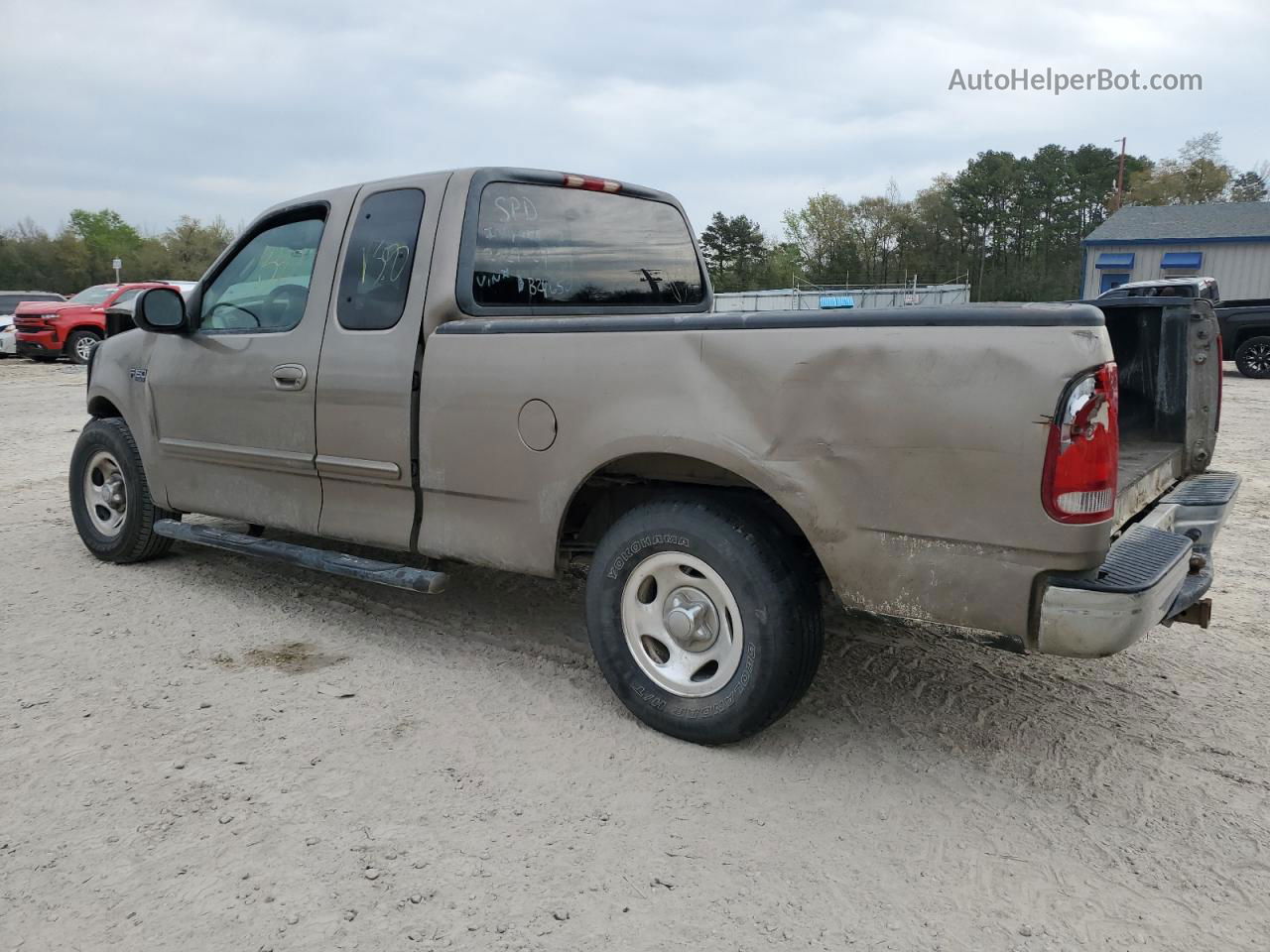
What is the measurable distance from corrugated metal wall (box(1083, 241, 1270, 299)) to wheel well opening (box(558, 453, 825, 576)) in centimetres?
3370

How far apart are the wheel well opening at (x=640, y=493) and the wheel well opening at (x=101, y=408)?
3226 mm

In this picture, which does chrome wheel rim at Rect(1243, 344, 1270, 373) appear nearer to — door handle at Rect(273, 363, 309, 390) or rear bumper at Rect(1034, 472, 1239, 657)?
rear bumper at Rect(1034, 472, 1239, 657)

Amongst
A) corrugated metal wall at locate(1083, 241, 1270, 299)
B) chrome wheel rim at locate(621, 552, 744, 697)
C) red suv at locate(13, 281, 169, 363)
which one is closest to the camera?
chrome wheel rim at locate(621, 552, 744, 697)

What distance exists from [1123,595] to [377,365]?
9.16 feet

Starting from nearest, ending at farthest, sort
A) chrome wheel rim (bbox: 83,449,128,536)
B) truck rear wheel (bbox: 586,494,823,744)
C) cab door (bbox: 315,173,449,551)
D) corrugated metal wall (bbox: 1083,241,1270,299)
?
truck rear wheel (bbox: 586,494,823,744)
cab door (bbox: 315,173,449,551)
chrome wheel rim (bbox: 83,449,128,536)
corrugated metal wall (bbox: 1083,241,1270,299)

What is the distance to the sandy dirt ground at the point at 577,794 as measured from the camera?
2.28 m

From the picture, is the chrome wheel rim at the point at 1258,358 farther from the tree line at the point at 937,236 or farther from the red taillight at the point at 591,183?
the tree line at the point at 937,236

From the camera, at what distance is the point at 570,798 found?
9.30 ft

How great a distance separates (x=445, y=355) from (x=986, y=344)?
2.00 meters

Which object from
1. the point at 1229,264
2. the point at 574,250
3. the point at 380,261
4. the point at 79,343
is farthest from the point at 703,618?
the point at 1229,264

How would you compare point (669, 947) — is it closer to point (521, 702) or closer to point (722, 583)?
point (722, 583)

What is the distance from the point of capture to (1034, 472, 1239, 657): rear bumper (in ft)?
8.08

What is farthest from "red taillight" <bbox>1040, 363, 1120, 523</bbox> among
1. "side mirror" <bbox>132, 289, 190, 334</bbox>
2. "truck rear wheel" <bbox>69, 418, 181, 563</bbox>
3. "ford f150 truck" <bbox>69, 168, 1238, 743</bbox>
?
"truck rear wheel" <bbox>69, 418, 181, 563</bbox>

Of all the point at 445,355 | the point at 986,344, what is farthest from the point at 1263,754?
the point at 445,355
